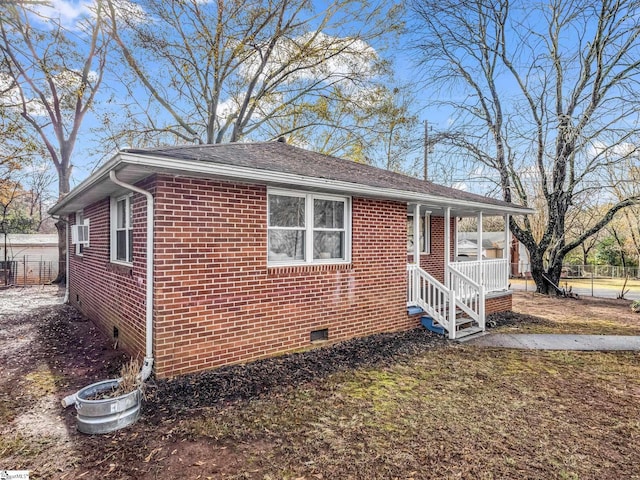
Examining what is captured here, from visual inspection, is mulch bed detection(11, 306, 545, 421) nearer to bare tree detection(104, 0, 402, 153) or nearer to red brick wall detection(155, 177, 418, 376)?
red brick wall detection(155, 177, 418, 376)

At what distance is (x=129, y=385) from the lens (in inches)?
153

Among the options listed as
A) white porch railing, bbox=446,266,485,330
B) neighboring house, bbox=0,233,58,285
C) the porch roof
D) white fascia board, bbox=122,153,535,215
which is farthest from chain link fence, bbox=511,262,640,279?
neighboring house, bbox=0,233,58,285

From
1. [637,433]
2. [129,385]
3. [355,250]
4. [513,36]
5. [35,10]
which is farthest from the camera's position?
[513,36]

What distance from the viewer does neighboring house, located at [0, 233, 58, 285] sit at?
20.2 metres

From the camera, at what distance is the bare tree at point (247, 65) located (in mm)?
15250

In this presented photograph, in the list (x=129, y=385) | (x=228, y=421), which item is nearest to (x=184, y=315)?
(x=129, y=385)

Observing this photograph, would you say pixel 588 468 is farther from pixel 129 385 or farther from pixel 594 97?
pixel 594 97

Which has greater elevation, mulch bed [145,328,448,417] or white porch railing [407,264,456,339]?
white porch railing [407,264,456,339]

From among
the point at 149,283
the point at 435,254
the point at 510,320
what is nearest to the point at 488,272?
the point at 510,320

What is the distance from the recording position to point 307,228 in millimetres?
6066

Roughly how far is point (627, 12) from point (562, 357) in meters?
12.8

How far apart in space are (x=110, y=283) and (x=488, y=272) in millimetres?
9167

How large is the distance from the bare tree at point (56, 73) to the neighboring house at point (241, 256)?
475 inches

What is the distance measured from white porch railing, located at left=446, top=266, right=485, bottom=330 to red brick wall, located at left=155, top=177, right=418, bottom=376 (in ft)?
7.89
